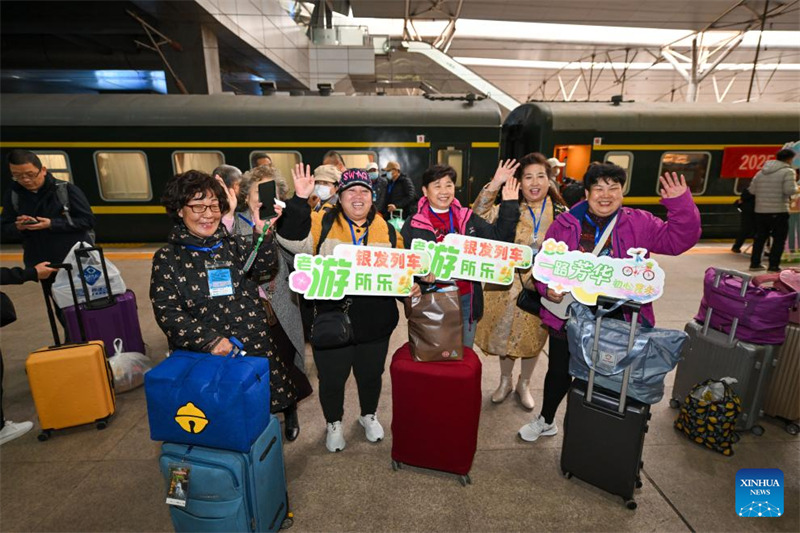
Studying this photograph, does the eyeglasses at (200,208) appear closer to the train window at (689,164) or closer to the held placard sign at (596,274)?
the held placard sign at (596,274)

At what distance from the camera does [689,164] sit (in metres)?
8.34

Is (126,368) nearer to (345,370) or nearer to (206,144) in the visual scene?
(345,370)

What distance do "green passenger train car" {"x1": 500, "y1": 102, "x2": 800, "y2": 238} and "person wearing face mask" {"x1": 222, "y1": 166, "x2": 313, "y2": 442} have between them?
6619mm

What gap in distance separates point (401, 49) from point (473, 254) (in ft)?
54.2

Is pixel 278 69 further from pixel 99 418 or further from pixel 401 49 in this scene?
pixel 99 418

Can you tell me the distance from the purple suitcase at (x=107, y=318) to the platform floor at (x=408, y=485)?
706 mm

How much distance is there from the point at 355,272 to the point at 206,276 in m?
0.80

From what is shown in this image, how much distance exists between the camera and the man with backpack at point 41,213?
3.34 m

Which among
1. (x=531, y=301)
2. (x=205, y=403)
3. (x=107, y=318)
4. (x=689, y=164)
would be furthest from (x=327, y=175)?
(x=689, y=164)

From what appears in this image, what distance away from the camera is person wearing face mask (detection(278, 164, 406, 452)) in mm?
2275

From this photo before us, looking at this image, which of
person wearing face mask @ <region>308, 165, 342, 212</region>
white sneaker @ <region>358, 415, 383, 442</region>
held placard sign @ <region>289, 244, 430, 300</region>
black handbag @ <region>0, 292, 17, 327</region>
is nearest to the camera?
held placard sign @ <region>289, 244, 430, 300</region>

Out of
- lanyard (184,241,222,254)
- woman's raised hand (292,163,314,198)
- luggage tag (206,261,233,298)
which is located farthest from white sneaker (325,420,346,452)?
woman's raised hand (292,163,314,198)

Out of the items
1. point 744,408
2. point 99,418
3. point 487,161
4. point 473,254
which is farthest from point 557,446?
point 487,161

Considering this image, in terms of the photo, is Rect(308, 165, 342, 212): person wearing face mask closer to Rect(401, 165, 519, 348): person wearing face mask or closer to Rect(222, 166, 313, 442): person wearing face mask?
Rect(222, 166, 313, 442): person wearing face mask
